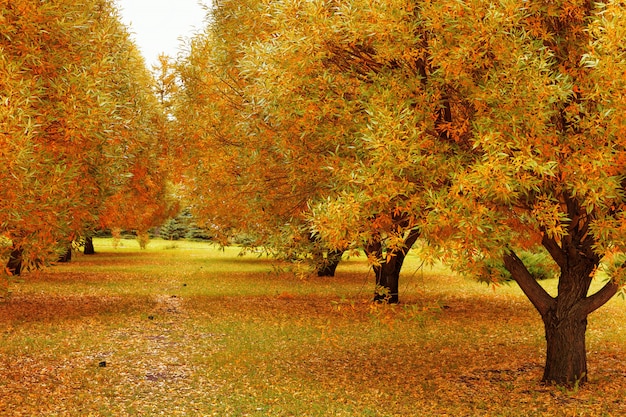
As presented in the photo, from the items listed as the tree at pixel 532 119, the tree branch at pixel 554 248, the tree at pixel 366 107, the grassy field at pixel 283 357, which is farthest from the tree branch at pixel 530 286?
the tree at pixel 366 107

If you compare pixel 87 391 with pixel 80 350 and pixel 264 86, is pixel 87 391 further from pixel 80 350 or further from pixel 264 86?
pixel 264 86

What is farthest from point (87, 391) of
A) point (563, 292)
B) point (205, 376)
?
point (563, 292)

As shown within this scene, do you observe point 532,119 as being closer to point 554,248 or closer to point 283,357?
point 554,248

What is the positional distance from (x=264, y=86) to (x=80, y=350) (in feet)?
28.0

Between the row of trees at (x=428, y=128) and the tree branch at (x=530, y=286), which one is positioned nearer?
the row of trees at (x=428, y=128)

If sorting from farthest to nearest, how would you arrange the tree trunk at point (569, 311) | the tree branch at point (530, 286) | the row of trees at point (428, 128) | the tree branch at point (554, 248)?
the tree branch at point (530, 286), the tree trunk at point (569, 311), the tree branch at point (554, 248), the row of trees at point (428, 128)

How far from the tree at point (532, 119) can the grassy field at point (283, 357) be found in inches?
93.2

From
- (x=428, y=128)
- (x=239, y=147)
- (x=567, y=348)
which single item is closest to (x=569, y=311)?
(x=567, y=348)

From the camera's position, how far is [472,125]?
400 inches

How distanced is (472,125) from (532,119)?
100 cm

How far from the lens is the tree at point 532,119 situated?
893 centimetres

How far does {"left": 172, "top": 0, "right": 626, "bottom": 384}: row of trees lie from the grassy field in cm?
177

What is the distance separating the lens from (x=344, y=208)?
1000 cm

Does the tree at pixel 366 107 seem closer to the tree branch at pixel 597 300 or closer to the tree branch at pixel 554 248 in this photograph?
the tree branch at pixel 554 248
